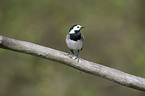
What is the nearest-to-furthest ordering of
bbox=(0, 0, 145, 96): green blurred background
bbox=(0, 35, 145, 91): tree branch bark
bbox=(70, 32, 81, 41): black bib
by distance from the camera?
bbox=(0, 35, 145, 91): tree branch bark < bbox=(70, 32, 81, 41): black bib < bbox=(0, 0, 145, 96): green blurred background

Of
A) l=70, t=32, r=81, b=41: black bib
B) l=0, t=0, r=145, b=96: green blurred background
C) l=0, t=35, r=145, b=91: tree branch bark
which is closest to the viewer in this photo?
l=0, t=35, r=145, b=91: tree branch bark

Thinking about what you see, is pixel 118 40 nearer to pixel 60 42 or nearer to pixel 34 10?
pixel 60 42

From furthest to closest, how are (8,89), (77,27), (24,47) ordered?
(8,89) < (77,27) < (24,47)

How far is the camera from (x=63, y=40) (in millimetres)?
4715

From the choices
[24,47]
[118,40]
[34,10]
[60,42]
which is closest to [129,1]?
[118,40]

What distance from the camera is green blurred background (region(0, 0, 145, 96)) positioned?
4.57 metres

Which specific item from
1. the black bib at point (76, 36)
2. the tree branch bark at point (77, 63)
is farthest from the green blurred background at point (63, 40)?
the tree branch bark at point (77, 63)

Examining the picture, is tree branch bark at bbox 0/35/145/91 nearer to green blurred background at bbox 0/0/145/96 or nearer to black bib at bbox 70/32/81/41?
black bib at bbox 70/32/81/41

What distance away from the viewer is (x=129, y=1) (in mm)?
5000

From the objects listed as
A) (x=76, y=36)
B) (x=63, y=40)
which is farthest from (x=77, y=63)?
(x=63, y=40)

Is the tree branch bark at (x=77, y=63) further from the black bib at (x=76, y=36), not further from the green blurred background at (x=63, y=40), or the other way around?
the green blurred background at (x=63, y=40)

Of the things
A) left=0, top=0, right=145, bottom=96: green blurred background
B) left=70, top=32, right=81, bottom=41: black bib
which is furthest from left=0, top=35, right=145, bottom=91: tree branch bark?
left=0, top=0, right=145, bottom=96: green blurred background

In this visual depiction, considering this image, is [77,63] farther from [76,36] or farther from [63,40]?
[63,40]

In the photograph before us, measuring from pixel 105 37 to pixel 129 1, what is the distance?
105 cm
